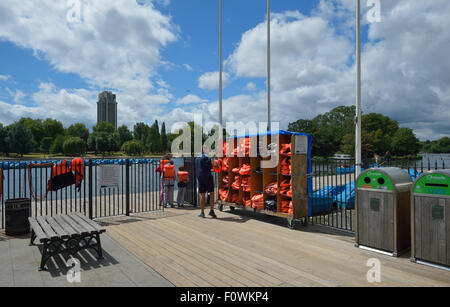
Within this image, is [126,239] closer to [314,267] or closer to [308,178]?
[314,267]

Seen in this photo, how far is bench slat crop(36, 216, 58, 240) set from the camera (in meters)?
4.44

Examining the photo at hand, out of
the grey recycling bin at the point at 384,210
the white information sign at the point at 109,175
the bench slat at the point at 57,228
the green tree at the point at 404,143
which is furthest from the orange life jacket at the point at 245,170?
the green tree at the point at 404,143

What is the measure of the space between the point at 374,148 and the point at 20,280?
244 ft

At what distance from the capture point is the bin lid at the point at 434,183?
4.29 metres

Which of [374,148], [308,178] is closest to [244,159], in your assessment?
[308,178]

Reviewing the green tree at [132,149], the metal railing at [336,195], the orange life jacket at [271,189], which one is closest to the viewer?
the metal railing at [336,195]

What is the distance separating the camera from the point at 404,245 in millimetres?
5148

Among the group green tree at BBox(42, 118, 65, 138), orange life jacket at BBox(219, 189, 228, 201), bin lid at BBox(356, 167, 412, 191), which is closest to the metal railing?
bin lid at BBox(356, 167, 412, 191)

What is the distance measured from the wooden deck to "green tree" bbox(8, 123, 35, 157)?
91.2 m

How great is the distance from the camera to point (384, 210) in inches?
198

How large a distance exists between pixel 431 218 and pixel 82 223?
591cm

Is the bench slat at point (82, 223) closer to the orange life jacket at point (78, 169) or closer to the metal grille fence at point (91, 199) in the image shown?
the metal grille fence at point (91, 199)

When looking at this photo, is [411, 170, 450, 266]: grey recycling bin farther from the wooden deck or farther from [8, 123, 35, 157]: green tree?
[8, 123, 35, 157]: green tree
